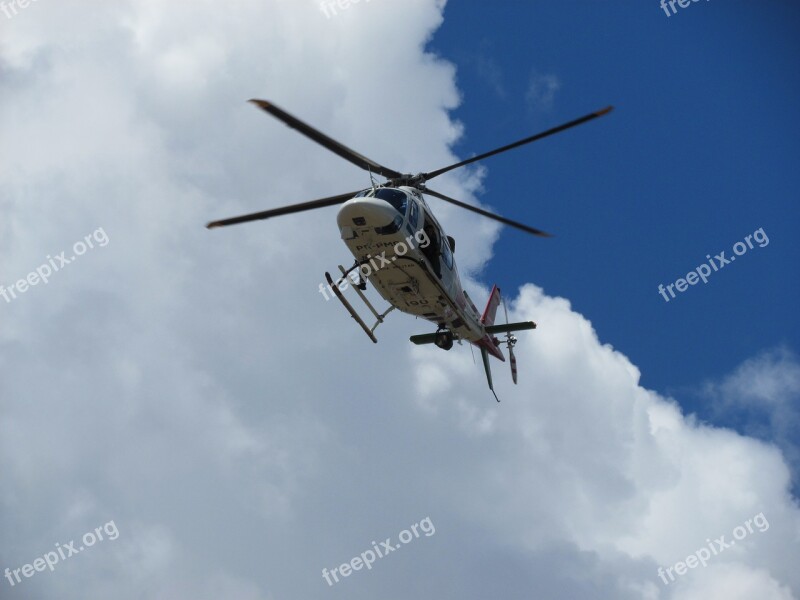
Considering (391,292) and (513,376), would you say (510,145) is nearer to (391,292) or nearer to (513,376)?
(391,292)

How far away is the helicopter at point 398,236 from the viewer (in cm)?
2167

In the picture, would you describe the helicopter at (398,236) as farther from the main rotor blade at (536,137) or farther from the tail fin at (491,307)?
the tail fin at (491,307)

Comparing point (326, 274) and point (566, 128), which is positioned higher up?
point (326, 274)

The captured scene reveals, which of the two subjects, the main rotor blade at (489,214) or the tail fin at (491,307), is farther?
the tail fin at (491,307)

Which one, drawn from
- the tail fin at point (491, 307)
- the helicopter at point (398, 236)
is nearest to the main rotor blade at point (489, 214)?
the helicopter at point (398, 236)

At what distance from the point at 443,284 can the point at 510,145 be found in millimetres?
5439

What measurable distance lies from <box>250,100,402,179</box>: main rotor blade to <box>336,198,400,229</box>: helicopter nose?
5.02 ft

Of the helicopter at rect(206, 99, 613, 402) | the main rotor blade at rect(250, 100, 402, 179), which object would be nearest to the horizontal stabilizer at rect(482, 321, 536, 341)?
the helicopter at rect(206, 99, 613, 402)

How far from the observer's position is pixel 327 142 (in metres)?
21.3

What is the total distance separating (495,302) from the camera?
113 ft

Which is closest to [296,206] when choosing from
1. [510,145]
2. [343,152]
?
[343,152]

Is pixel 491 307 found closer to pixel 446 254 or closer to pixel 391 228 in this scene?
pixel 446 254

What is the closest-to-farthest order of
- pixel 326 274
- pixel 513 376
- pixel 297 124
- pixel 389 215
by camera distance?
pixel 297 124 → pixel 389 215 → pixel 326 274 → pixel 513 376

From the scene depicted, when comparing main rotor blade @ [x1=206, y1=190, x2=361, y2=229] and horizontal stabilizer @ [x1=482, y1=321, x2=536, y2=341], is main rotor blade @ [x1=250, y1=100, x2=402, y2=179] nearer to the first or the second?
main rotor blade @ [x1=206, y1=190, x2=361, y2=229]
